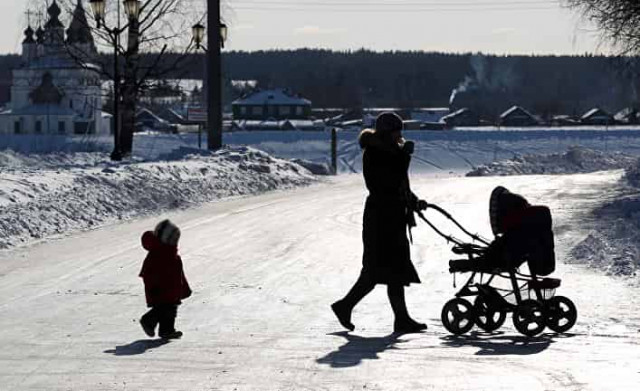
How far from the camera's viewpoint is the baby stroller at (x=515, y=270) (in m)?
10.6

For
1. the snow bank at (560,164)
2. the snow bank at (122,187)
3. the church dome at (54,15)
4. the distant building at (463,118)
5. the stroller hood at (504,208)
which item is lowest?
the distant building at (463,118)

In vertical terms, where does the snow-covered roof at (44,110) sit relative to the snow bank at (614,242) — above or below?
below

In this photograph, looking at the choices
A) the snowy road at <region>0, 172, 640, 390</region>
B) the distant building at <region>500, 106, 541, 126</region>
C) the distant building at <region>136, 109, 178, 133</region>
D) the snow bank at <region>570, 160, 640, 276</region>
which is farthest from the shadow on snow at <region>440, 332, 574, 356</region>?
the distant building at <region>500, 106, 541, 126</region>

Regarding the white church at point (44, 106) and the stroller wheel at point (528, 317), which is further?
the white church at point (44, 106)

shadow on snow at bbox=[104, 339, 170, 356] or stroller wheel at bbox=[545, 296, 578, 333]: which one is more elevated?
stroller wheel at bbox=[545, 296, 578, 333]

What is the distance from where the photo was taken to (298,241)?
18.7 metres

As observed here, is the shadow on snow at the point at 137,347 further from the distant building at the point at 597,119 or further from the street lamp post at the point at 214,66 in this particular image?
the distant building at the point at 597,119

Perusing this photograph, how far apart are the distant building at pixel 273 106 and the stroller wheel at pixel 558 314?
157 m

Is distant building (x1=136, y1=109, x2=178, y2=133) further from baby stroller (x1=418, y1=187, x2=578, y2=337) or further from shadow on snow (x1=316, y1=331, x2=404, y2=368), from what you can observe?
shadow on snow (x1=316, y1=331, x2=404, y2=368)

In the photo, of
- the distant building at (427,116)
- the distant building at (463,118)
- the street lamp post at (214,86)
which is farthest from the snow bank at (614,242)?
the distant building at (427,116)

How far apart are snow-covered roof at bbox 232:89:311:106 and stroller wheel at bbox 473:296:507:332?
159 m

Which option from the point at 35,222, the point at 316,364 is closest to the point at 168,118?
the point at 35,222

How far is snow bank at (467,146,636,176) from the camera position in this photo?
4175 cm

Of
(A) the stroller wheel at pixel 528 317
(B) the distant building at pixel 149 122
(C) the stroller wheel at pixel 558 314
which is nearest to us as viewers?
(A) the stroller wheel at pixel 528 317
